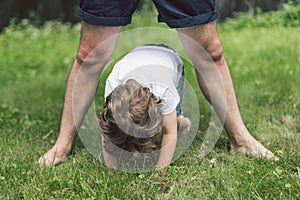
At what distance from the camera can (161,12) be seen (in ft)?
8.91

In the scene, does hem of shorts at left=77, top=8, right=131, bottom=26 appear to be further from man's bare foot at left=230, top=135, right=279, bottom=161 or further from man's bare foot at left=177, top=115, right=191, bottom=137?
man's bare foot at left=230, top=135, right=279, bottom=161

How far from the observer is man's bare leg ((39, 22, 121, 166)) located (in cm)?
282

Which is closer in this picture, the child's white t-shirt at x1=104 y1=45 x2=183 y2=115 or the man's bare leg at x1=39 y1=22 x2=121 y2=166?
the child's white t-shirt at x1=104 y1=45 x2=183 y2=115

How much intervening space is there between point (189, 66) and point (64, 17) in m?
6.76

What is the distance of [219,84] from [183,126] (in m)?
0.47

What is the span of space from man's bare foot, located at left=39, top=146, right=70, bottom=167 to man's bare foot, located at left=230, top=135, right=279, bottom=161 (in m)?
0.92

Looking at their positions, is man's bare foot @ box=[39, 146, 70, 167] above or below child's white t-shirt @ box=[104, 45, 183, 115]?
below

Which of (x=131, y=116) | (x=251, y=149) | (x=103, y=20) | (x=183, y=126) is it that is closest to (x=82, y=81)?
(x=103, y=20)

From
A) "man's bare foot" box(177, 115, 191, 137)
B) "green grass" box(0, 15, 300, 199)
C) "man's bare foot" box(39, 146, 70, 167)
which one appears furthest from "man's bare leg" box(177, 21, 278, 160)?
"man's bare foot" box(39, 146, 70, 167)

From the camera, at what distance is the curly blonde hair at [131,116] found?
8.26 feet

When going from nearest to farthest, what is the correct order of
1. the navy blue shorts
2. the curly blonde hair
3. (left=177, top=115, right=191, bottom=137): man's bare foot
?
the curly blonde hair → the navy blue shorts → (left=177, top=115, right=191, bottom=137): man's bare foot

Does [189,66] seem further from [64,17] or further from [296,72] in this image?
[64,17]

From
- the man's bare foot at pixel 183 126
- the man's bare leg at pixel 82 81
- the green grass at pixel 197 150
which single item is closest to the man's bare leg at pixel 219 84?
the green grass at pixel 197 150

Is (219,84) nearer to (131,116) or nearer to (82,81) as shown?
(131,116)
